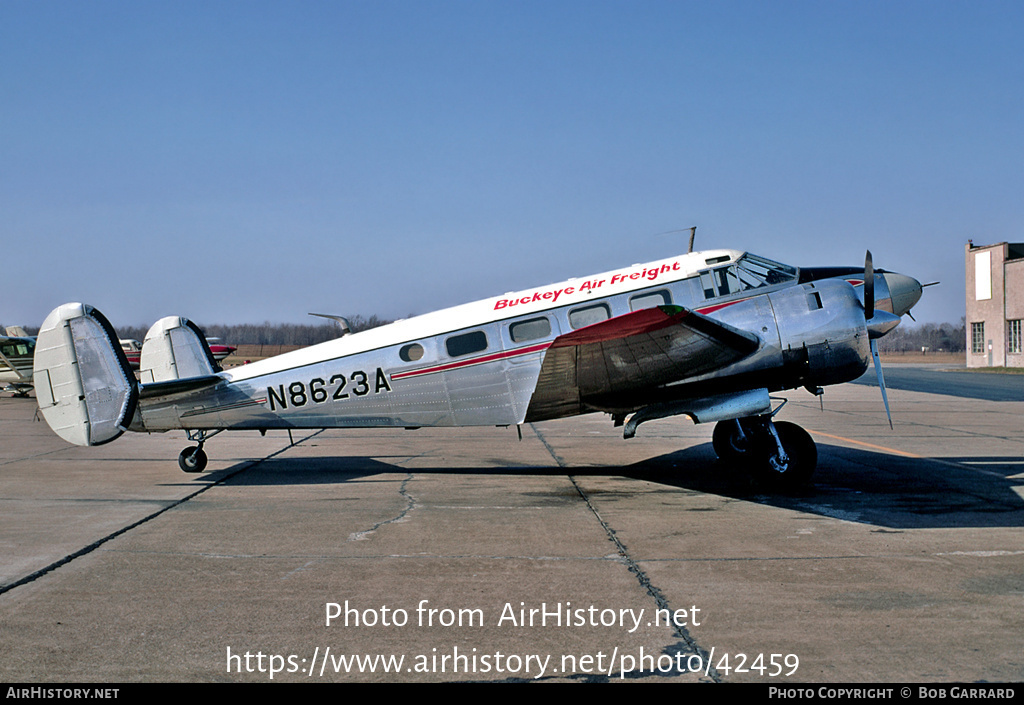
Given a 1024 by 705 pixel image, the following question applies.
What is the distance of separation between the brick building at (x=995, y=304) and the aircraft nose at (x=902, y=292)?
51.0 meters

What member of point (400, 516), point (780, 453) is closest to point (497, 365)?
point (400, 516)

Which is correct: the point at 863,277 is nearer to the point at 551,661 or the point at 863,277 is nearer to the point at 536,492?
the point at 536,492

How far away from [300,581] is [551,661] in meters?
2.85

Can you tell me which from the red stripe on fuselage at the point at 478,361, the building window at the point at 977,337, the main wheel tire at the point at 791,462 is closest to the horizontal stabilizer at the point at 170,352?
the red stripe on fuselage at the point at 478,361

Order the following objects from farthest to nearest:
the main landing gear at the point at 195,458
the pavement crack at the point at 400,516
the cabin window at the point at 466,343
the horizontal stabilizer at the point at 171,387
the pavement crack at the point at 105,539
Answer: the main landing gear at the point at 195,458, the horizontal stabilizer at the point at 171,387, the cabin window at the point at 466,343, the pavement crack at the point at 400,516, the pavement crack at the point at 105,539

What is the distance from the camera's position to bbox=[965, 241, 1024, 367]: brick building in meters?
54.1

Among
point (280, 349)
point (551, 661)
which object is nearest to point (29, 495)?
point (551, 661)

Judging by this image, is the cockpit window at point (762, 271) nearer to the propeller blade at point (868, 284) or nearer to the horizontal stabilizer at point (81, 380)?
the propeller blade at point (868, 284)

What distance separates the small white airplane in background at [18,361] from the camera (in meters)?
36.0

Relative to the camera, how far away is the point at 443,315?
12.2 meters

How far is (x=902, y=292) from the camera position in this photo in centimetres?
1144

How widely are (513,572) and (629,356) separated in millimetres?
4195

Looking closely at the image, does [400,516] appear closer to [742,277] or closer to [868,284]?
[742,277]

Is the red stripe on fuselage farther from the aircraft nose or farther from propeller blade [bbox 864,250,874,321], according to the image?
the aircraft nose
